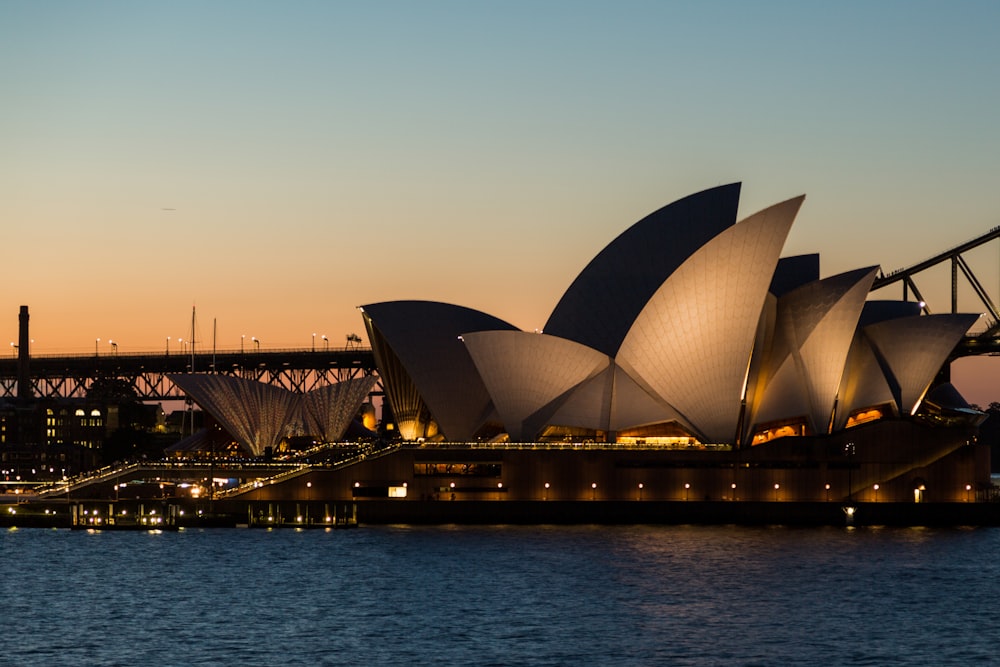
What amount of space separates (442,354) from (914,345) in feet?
82.5

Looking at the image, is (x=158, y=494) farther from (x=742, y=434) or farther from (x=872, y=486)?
(x=872, y=486)

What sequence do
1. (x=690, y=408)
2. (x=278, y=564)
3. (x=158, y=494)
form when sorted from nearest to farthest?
(x=278, y=564), (x=690, y=408), (x=158, y=494)

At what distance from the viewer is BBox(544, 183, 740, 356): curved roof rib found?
81.5 meters

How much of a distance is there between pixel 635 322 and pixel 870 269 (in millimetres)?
11313

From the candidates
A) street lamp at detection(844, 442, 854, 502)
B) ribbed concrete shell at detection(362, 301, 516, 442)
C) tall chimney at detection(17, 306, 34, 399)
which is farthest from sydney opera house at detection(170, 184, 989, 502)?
tall chimney at detection(17, 306, 34, 399)

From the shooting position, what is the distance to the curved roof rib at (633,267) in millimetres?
81500

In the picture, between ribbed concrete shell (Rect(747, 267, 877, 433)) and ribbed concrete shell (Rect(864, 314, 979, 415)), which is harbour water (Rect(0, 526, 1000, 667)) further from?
ribbed concrete shell (Rect(864, 314, 979, 415))

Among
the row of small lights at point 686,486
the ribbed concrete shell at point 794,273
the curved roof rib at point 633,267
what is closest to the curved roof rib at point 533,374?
the curved roof rib at point 633,267

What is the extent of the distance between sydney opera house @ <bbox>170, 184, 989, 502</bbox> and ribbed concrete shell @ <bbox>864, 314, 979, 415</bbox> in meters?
0.07

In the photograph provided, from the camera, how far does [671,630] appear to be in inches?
1829

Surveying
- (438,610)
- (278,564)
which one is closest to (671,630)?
(438,610)

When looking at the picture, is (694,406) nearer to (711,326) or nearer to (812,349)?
(711,326)

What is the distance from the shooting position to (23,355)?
540ft

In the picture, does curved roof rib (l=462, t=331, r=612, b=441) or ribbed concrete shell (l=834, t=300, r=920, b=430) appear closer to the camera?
ribbed concrete shell (l=834, t=300, r=920, b=430)
